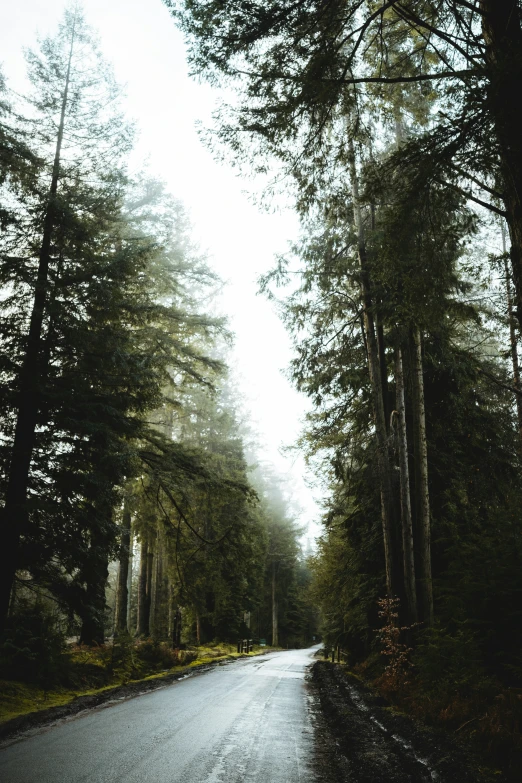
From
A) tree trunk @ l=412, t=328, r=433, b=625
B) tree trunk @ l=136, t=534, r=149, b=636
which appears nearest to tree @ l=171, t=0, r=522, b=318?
tree trunk @ l=412, t=328, r=433, b=625

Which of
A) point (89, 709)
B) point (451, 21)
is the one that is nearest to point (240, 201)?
point (451, 21)

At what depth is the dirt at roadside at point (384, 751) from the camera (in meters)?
4.48

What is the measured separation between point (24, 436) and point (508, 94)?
28.9 ft

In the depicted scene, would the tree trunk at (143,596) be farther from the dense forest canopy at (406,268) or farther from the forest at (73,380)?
the dense forest canopy at (406,268)

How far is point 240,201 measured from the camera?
802cm

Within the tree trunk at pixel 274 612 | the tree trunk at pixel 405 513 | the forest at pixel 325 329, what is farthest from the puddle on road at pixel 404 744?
the tree trunk at pixel 274 612

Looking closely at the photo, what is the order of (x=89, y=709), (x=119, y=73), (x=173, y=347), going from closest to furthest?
(x=89, y=709), (x=119, y=73), (x=173, y=347)

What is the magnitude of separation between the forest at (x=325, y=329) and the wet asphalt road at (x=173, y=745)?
182 centimetres

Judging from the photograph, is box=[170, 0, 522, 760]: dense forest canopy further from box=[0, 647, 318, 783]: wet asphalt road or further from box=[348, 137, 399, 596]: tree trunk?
box=[0, 647, 318, 783]: wet asphalt road

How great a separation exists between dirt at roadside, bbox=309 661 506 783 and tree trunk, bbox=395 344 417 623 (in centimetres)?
367

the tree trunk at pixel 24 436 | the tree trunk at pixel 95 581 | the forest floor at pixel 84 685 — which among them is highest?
the tree trunk at pixel 24 436

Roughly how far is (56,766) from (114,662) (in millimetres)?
8952

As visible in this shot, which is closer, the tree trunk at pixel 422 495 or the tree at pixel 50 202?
the tree at pixel 50 202

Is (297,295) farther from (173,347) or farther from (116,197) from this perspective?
(116,197)
